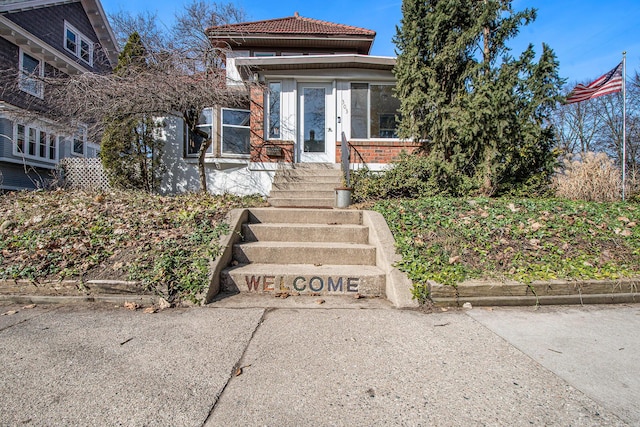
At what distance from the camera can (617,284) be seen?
337 centimetres

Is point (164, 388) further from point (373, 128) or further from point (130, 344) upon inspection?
point (373, 128)

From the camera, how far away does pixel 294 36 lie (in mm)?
12508

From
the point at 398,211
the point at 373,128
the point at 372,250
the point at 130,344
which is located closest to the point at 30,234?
the point at 130,344

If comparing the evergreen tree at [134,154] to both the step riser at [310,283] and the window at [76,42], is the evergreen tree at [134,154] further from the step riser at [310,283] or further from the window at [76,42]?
the window at [76,42]

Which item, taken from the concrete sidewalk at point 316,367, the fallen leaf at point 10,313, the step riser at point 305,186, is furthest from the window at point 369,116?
the fallen leaf at point 10,313

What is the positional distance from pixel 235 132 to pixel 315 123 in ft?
9.54

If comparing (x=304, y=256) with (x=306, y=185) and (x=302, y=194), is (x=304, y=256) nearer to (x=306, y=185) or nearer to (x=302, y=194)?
(x=302, y=194)

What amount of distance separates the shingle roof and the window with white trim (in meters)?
8.43

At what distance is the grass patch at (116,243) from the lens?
3.44 metres

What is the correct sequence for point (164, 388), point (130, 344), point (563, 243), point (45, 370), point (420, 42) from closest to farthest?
1. point (164, 388)
2. point (45, 370)
3. point (130, 344)
4. point (563, 243)
5. point (420, 42)

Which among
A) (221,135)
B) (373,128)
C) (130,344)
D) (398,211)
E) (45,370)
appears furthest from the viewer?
(221,135)

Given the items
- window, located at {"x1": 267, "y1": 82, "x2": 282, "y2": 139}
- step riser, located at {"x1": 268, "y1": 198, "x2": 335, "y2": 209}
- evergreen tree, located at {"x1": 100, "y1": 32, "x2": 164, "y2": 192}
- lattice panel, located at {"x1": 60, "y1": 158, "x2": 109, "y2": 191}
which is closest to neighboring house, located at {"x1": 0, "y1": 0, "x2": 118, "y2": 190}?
lattice panel, located at {"x1": 60, "y1": 158, "x2": 109, "y2": 191}

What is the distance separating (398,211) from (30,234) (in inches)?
196

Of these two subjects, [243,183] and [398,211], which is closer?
[398,211]
